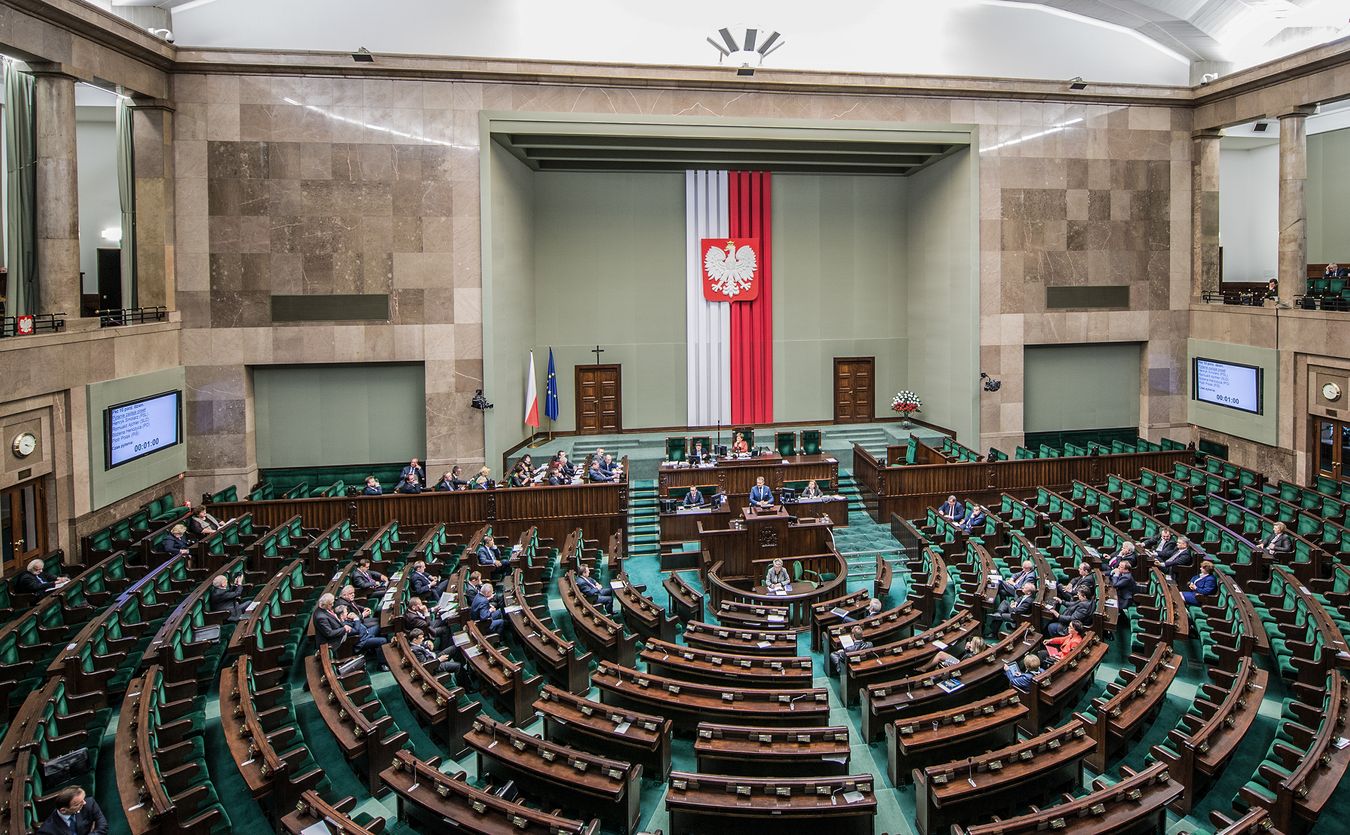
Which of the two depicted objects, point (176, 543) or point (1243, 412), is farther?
point (1243, 412)

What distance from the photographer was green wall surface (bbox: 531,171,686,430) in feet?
65.8

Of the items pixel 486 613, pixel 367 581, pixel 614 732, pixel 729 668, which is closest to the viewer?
pixel 614 732

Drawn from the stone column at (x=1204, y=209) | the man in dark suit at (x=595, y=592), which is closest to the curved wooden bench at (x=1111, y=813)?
the man in dark suit at (x=595, y=592)

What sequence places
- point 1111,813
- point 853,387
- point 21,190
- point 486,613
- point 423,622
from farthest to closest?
point 853,387
point 21,190
point 486,613
point 423,622
point 1111,813

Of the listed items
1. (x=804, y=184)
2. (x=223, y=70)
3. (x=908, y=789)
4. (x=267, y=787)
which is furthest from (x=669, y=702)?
(x=804, y=184)

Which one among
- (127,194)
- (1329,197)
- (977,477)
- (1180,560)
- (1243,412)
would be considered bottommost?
(1180,560)

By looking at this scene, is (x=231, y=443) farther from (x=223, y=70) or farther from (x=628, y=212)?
(x=628, y=212)

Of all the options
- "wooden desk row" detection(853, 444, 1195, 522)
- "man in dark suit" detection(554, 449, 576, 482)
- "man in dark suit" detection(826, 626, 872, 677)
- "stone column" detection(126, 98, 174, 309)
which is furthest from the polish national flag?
"man in dark suit" detection(826, 626, 872, 677)

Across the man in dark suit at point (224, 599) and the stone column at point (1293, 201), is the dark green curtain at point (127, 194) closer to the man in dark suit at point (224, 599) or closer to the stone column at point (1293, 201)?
the man in dark suit at point (224, 599)

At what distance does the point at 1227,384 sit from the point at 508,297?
14.8 meters

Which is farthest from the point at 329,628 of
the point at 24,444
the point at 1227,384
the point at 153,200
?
the point at 1227,384

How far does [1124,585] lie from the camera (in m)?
10.0

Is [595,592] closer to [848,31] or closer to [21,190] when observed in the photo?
[21,190]

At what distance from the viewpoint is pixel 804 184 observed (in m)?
20.7
